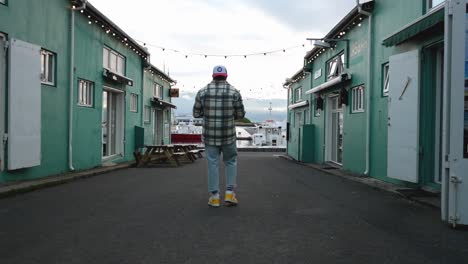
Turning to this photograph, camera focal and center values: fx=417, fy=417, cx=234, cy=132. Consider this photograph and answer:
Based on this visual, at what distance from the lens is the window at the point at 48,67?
9309 mm

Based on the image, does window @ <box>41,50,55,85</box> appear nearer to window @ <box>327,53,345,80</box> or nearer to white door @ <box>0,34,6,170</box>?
white door @ <box>0,34,6,170</box>

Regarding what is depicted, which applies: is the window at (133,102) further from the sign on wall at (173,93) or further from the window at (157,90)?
the sign on wall at (173,93)

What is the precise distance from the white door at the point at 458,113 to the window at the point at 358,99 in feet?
21.3

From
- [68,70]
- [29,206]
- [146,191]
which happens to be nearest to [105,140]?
[68,70]

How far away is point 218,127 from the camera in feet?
18.7

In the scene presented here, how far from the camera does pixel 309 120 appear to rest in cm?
1820

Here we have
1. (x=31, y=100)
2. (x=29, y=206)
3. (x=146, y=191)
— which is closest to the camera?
(x=29, y=206)

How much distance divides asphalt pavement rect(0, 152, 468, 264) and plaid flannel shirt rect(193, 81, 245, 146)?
0.96 m

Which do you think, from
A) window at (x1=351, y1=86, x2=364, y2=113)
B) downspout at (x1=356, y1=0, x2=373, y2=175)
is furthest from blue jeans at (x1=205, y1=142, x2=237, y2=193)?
window at (x1=351, y1=86, x2=364, y2=113)

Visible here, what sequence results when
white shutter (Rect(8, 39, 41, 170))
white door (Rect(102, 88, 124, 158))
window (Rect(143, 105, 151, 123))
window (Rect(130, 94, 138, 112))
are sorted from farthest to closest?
1. window (Rect(143, 105, 151, 123))
2. window (Rect(130, 94, 138, 112))
3. white door (Rect(102, 88, 124, 158))
4. white shutter (Rect(8, 39, 41, 170))

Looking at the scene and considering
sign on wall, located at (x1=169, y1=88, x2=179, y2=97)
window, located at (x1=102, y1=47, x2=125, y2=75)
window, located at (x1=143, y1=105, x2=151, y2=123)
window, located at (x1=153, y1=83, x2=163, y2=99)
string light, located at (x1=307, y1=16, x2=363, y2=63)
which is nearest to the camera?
string light, located at (x1=307, y1=16, x2=363, y2=63)

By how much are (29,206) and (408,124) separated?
20.4ft

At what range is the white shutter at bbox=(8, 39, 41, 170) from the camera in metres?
7.54

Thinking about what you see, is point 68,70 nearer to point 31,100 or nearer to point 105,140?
point 31,100
